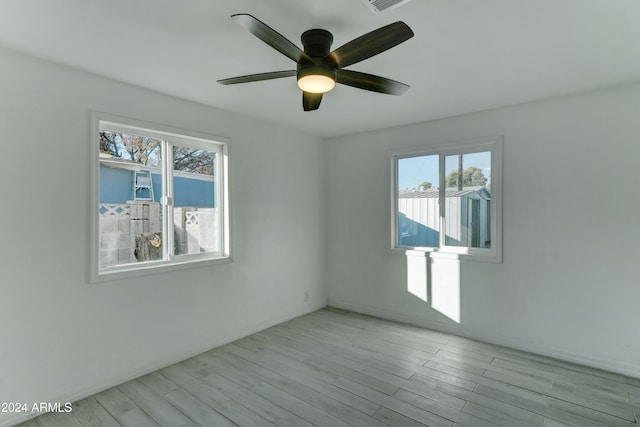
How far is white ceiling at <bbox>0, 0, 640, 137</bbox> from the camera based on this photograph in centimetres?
175

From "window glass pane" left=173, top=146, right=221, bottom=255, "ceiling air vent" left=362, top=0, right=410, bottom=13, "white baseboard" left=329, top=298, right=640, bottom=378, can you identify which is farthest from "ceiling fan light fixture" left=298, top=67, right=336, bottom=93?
"white baseboard" left=329, top=298, right=640, bottom=378

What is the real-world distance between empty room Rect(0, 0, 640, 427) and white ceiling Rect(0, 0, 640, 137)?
0.02 metres

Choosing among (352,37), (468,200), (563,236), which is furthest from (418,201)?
(352,37)

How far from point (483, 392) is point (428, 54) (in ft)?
8.45

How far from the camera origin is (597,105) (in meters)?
2.90

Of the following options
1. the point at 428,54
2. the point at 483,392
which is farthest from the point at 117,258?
the point at 483,392

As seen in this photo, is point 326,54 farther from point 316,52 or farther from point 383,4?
point 383,4

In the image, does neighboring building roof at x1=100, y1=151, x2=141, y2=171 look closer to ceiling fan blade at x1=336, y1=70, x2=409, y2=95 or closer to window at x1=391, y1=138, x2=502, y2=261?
ceiling fan blade at x1=336, y1=70, x2=409, y2=95

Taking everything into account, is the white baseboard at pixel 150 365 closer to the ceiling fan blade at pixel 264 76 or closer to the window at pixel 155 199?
the window at pixel 155 199

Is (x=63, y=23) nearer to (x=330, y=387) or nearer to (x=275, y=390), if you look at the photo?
(x=275, y=390)

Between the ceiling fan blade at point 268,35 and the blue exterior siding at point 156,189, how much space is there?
1.95m

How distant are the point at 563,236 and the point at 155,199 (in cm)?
390

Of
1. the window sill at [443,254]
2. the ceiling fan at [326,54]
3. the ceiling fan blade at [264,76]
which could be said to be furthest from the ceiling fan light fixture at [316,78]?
the window sill at [443,254]

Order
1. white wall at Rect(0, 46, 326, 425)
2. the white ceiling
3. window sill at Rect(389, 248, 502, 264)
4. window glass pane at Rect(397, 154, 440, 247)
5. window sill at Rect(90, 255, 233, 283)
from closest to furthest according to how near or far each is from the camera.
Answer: the white ceiling
white wall at Rect(0, 46, 326, 425)
window sill at Rect(90, 255, 233, 283)
window sill at Rect(389, 248, 502, 264)
window glass pane at Rect(397, 154, 440, 247)
